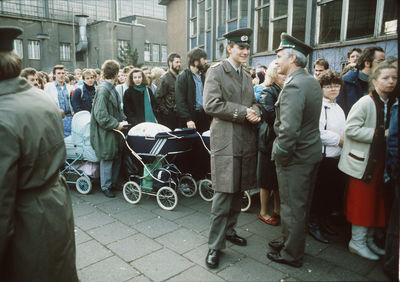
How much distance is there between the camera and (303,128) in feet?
10.1

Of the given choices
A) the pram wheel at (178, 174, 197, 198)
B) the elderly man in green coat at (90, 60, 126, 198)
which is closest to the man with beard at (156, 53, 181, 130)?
the elderly man in green coat at (90, 60, 126, 198)

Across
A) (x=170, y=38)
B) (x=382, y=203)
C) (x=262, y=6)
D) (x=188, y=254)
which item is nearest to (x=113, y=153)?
(x=188, y=254)

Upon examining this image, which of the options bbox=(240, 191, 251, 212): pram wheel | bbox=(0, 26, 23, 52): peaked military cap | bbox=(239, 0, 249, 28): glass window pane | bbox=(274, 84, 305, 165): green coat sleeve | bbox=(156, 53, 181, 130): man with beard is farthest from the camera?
bbox=(239, 0, 249, 28): glass window pane

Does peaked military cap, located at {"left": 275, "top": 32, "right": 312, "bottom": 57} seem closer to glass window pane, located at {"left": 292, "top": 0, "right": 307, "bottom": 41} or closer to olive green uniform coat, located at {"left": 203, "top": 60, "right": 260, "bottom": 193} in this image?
olive green uniform coat, located at {"left": 203, "top": 60, "right": 260, "bottom": 193}

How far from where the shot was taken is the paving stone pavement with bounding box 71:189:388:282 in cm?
315

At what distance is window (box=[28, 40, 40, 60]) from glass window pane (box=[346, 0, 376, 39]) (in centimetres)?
3166

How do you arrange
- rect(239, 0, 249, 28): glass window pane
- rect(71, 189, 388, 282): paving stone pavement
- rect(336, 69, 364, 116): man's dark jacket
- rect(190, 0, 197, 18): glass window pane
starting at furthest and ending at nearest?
1. rect(190, 0, 197, 18): glass window pane
2. rect(239, 0, 249, 28): glass window pane
3. rect(336, 69, 364, 116): man's dark jacket
4. rect(71, 189, 388, 282): paving stone pavement

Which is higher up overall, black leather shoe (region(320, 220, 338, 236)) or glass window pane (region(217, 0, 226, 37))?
glass window pane (region(217, 0, 226, 37))

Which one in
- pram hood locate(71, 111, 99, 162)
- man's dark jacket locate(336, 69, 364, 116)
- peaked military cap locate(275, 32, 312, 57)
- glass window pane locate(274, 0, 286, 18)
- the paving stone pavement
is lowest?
the paving stone pavement

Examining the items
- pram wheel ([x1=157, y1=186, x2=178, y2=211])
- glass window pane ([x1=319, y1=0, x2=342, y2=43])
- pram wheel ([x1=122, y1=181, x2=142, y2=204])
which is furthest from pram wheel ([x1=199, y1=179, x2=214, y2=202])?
glass window pane ([x1=319, y1=0, x2=342, y2=43])

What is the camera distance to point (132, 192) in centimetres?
518

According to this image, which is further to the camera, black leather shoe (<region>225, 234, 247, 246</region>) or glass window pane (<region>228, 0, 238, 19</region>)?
glass window pane (<region>228, 0, 238, 19</region>)

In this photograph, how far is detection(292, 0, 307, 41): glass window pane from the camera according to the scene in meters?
9.71

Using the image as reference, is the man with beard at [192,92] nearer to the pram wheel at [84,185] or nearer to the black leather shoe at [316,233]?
the pram wheel at [84,185]
